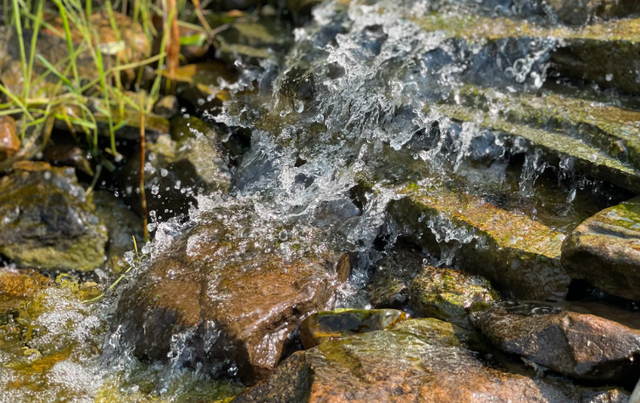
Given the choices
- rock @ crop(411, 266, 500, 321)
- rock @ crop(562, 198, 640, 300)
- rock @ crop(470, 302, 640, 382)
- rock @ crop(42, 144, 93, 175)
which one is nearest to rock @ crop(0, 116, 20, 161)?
rock @ crop(42, 144, 93, 175)

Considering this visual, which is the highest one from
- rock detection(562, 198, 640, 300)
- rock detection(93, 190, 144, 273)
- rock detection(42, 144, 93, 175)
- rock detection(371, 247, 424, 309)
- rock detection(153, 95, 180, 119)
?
rock detection(562, 198, 640, 300)

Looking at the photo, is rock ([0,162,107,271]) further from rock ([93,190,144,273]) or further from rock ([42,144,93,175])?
rock ([42,144,93,175])

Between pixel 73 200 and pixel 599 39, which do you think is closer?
pixel 599 39

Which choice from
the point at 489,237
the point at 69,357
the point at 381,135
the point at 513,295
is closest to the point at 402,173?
the point at 381,135

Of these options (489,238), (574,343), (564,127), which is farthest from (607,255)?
(564,127)

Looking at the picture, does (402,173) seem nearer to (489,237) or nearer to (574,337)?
(489,237)

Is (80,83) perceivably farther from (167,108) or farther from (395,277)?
(395,277)
